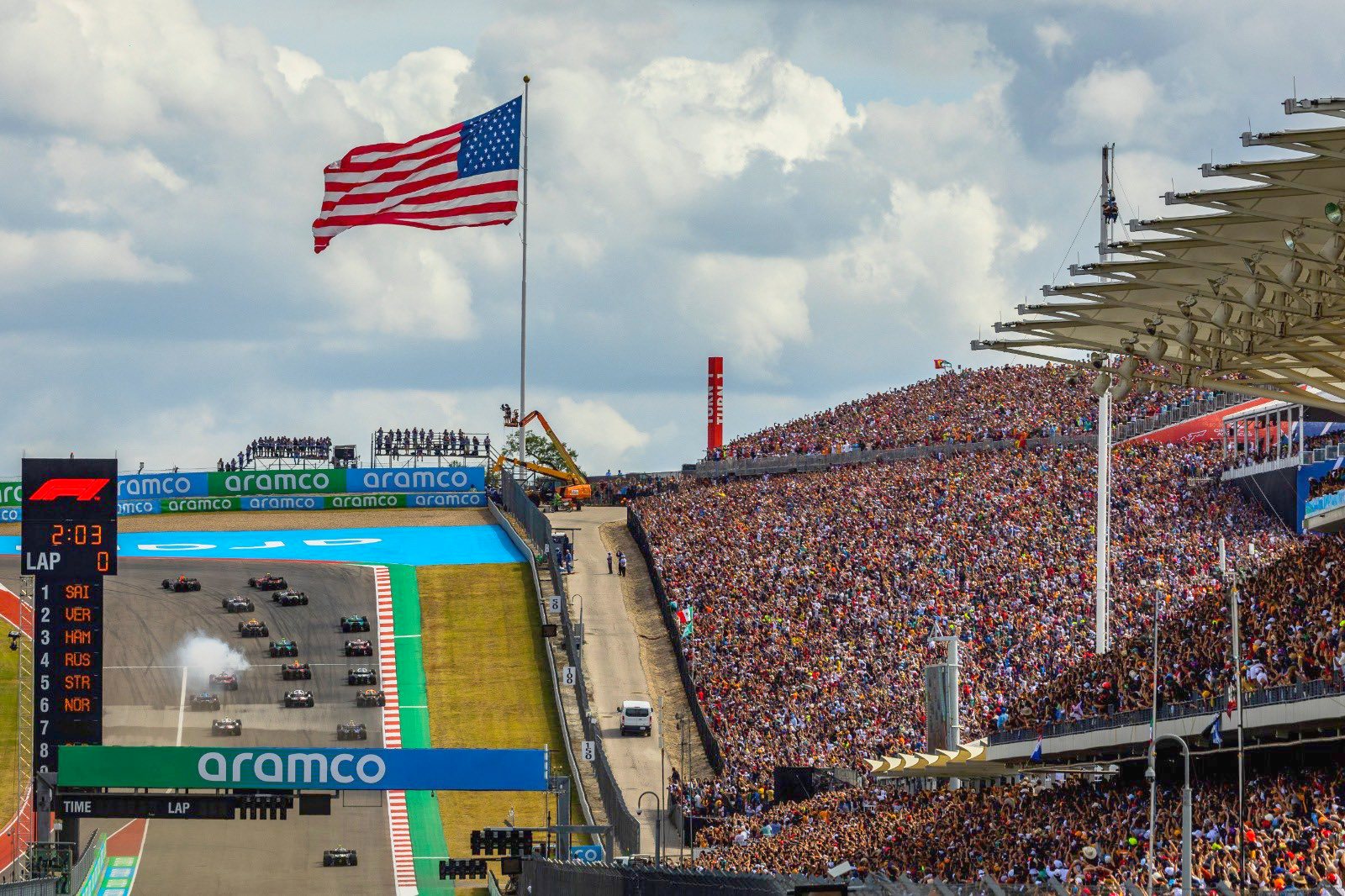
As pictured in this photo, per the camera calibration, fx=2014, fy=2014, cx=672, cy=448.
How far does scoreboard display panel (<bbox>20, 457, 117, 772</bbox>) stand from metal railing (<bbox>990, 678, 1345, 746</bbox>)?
70.2 feet

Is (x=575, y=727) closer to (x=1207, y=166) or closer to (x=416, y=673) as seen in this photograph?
(x=416, y=673)

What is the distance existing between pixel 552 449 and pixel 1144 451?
73.4m

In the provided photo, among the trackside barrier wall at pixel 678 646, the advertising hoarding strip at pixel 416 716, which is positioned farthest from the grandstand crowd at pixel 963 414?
the advertising hoarding strip at pixel 416 716

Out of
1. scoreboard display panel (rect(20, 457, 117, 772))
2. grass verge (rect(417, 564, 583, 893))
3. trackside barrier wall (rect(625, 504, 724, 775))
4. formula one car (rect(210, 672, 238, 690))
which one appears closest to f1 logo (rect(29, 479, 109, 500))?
scoreboard display panel (rect(20, 457, 117, 772))

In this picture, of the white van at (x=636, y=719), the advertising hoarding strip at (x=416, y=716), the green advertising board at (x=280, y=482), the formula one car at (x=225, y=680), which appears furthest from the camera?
the green advertising board at (x=280, y=482)

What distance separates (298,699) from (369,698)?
2.42 metres

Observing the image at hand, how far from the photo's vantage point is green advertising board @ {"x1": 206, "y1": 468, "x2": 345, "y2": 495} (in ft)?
308

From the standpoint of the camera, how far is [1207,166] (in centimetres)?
2370

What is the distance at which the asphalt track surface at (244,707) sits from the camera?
53000mm

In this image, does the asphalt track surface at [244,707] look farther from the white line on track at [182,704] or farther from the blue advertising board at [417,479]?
the blue advertising board at [417,479]

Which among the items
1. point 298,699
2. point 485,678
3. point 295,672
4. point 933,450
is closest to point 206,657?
point 295,672

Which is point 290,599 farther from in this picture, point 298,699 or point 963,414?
point 963,414

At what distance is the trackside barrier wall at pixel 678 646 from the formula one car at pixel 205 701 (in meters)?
15.1

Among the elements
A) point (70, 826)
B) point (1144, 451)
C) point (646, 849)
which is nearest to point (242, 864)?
point (70, 826)
